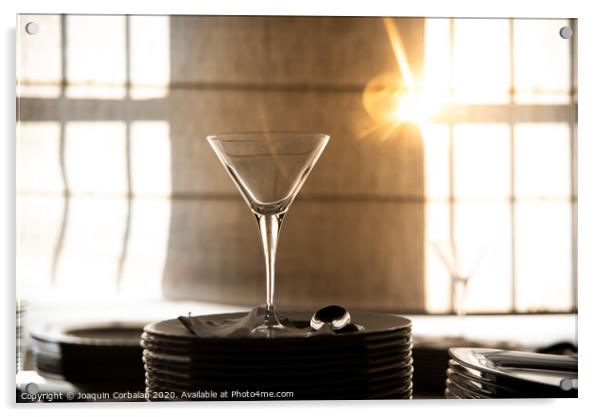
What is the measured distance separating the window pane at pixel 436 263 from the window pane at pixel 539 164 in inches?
4.6

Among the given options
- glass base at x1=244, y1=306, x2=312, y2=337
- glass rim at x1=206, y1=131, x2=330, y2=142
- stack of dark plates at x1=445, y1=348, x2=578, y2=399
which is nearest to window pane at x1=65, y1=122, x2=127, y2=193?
glass rim at x1=206, y1=131, x2=330, y2=142

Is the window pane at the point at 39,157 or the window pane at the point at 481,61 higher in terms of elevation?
the window pane at the point at 481,61

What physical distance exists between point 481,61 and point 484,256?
0.87 ft

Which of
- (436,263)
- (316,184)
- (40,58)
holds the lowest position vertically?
(436,263)

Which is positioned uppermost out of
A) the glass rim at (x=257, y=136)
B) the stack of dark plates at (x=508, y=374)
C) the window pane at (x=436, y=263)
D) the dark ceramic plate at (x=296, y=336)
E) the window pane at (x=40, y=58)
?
the window pane at (x=40, y=58)

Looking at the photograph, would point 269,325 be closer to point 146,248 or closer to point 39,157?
point 146,248

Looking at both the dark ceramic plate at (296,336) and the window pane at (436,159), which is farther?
the window pane at (436,159)

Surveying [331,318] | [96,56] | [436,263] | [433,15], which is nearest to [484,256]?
[436,263]

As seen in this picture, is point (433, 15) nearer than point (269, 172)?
No

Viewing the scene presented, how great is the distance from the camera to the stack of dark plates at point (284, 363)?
2.93 ft

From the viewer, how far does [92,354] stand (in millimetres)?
974

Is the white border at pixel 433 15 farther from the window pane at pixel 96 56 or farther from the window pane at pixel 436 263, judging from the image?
the window pane at pixel 436 263

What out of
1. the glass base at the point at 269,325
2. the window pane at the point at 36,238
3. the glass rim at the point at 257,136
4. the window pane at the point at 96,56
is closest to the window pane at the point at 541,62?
the glass rim at the point at 257,136
